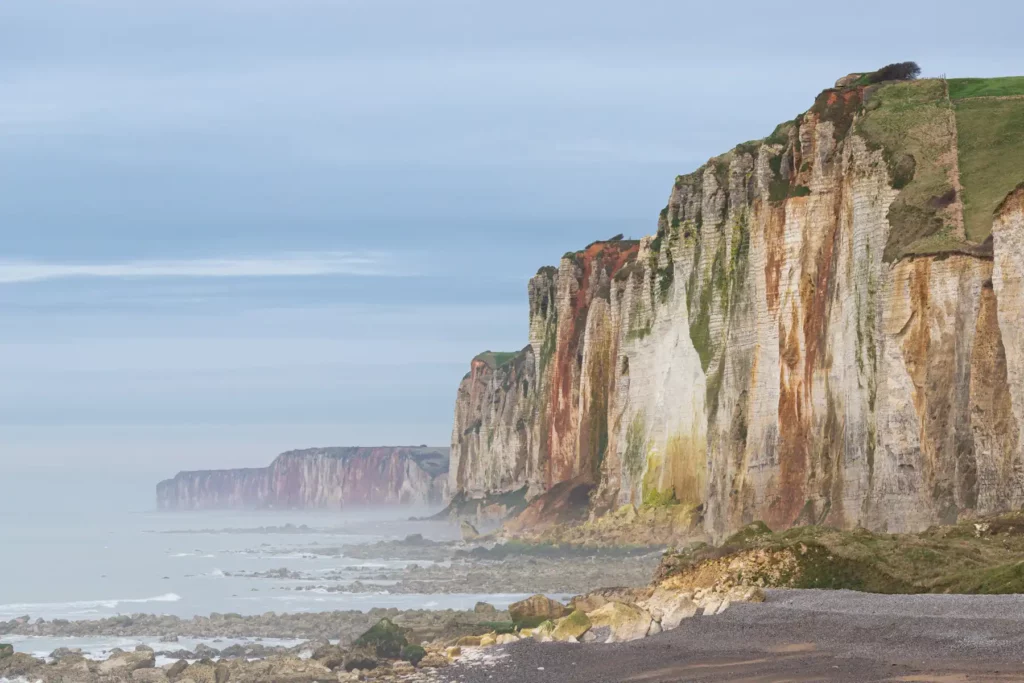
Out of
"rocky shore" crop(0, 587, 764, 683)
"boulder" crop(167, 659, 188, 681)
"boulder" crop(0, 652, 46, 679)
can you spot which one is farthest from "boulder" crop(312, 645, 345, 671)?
"boulder" crop(0, 652, 46, 679)

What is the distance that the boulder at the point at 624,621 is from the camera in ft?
95.3

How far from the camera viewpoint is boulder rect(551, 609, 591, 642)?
29.8 m

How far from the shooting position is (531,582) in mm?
57406

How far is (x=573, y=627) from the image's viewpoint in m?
30.0

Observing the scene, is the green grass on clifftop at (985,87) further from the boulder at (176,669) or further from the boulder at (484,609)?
the boulder at (176,669)

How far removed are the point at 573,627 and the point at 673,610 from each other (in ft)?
6.88

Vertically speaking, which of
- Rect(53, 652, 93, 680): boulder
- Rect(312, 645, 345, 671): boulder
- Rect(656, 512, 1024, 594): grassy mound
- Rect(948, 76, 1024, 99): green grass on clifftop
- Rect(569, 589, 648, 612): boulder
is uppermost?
Rect(948, 76, 1024, 99): green grass on clifftop

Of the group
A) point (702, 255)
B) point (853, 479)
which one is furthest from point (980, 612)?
point (702, 255)

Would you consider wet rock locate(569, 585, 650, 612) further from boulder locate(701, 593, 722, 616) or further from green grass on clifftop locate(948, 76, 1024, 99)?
green grass on clifftop locate(948, 76, 1024, 99)

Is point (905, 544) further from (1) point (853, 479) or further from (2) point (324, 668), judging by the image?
(1) point (853, 479)

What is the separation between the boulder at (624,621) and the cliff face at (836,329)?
52.1ft

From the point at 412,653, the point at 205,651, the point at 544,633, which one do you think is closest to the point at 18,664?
the point at 205,651

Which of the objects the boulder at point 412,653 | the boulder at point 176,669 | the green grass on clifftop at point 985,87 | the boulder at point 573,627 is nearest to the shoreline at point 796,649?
the boulder at point 412,653

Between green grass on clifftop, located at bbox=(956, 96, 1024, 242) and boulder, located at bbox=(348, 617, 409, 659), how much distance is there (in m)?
25.2
